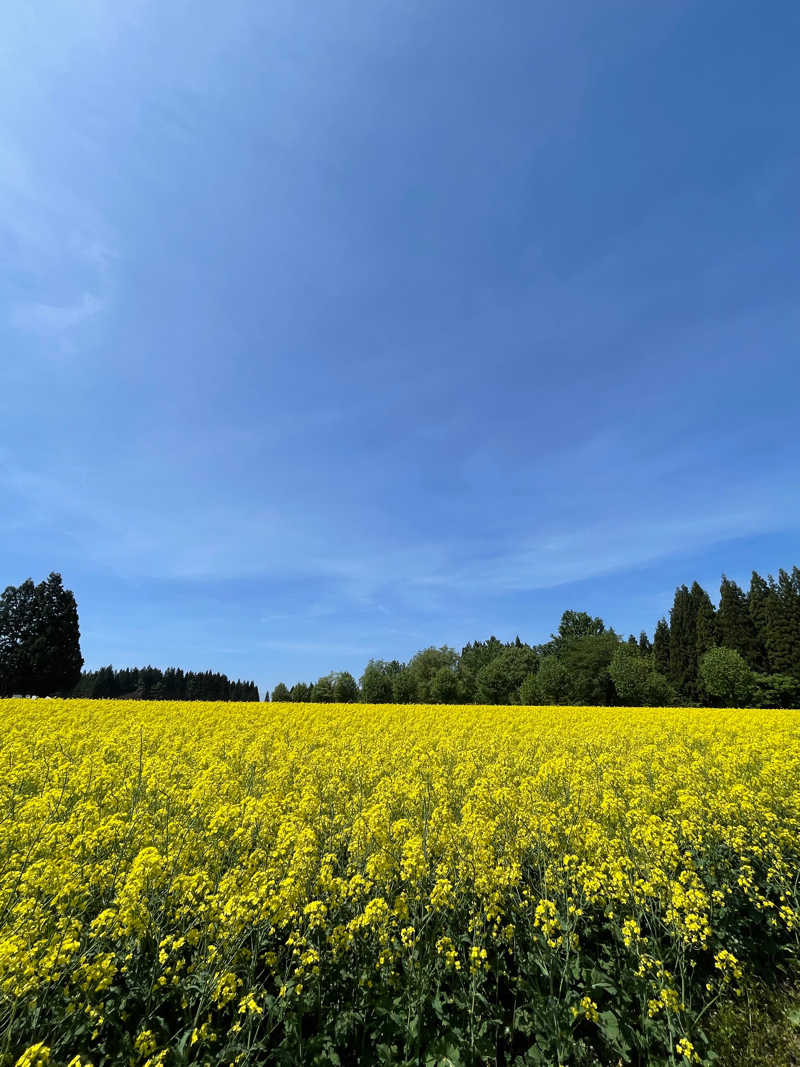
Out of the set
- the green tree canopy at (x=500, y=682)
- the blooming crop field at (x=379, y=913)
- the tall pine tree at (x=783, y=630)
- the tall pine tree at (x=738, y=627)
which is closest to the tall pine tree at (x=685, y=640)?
the tall pine tree at (x=738, y=627)

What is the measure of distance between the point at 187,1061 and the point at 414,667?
264 ft

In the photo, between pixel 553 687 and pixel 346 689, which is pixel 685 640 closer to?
pixel 553 687

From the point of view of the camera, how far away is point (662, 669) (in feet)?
262

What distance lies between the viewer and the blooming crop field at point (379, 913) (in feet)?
12.1

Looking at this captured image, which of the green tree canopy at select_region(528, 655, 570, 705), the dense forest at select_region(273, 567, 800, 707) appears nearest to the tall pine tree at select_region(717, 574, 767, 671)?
the dense forest at select_region(273, 567, 800, 707)

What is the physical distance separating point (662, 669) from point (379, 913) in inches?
3634

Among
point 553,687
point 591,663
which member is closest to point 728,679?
point 591,663

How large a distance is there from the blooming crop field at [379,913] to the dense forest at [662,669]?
54444 millimetres

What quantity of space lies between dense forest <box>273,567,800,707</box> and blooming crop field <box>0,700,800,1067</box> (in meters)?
54.4

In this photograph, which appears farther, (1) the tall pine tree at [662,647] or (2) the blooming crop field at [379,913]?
(1) the tall pine tree at [662,647]

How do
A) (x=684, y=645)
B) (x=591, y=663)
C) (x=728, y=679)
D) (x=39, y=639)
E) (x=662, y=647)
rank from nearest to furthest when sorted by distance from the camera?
(x=728, y=679), (x=39, y=639), (x=591, y=663), (x=684, y=645), (x=662, y=647)

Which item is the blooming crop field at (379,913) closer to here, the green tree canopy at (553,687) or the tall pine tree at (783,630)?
the green tree canopy at (553,687)

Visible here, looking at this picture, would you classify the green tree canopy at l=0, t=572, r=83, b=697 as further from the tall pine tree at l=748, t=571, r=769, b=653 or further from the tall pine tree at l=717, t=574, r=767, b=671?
the tall pine tree at l=748, t=571, r=769, b=653

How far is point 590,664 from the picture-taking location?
63.1 m
